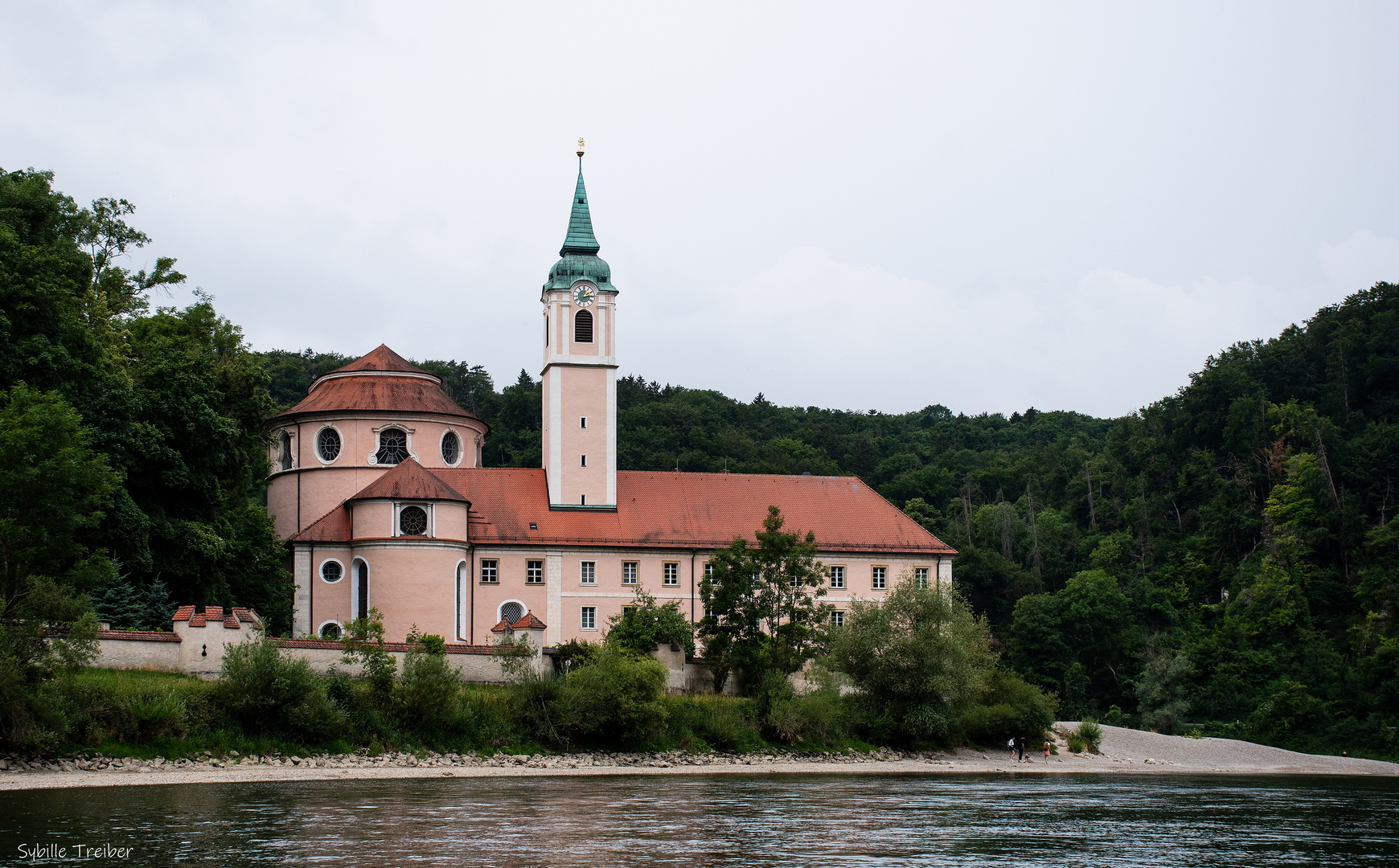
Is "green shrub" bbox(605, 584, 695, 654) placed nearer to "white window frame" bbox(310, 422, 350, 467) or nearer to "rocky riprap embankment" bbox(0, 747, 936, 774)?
"rocky riprap embankment" bbox(0, 747, 936, 774)

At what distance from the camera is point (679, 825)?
24.1 m

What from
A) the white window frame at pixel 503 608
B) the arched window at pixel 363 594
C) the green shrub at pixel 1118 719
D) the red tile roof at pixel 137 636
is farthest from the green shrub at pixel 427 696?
the green shrub at pixel 1118 719

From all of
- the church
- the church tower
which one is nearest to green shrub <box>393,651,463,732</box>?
the church

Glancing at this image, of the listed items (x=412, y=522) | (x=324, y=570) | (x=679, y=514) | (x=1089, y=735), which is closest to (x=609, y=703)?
(x=412, y=522)

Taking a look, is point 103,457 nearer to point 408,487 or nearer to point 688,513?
point 408,487

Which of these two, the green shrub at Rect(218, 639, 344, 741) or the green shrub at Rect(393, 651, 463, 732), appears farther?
the green shrub at Rect(393, 651, 463, 732)

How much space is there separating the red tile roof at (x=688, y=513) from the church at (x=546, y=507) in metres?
0.07

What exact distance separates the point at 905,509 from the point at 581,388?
1734 inches

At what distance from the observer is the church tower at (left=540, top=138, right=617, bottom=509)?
1975 inches

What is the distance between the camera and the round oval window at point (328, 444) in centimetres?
4969

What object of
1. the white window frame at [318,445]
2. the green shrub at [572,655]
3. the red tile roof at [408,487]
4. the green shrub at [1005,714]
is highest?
the white window frame at [318,445]

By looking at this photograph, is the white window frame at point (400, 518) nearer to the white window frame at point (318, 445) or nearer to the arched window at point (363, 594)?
the arched window at point (363, 594)

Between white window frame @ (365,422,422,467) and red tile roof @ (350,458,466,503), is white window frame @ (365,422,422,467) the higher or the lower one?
the higher one

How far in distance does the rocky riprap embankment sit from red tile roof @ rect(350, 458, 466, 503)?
469 inches
